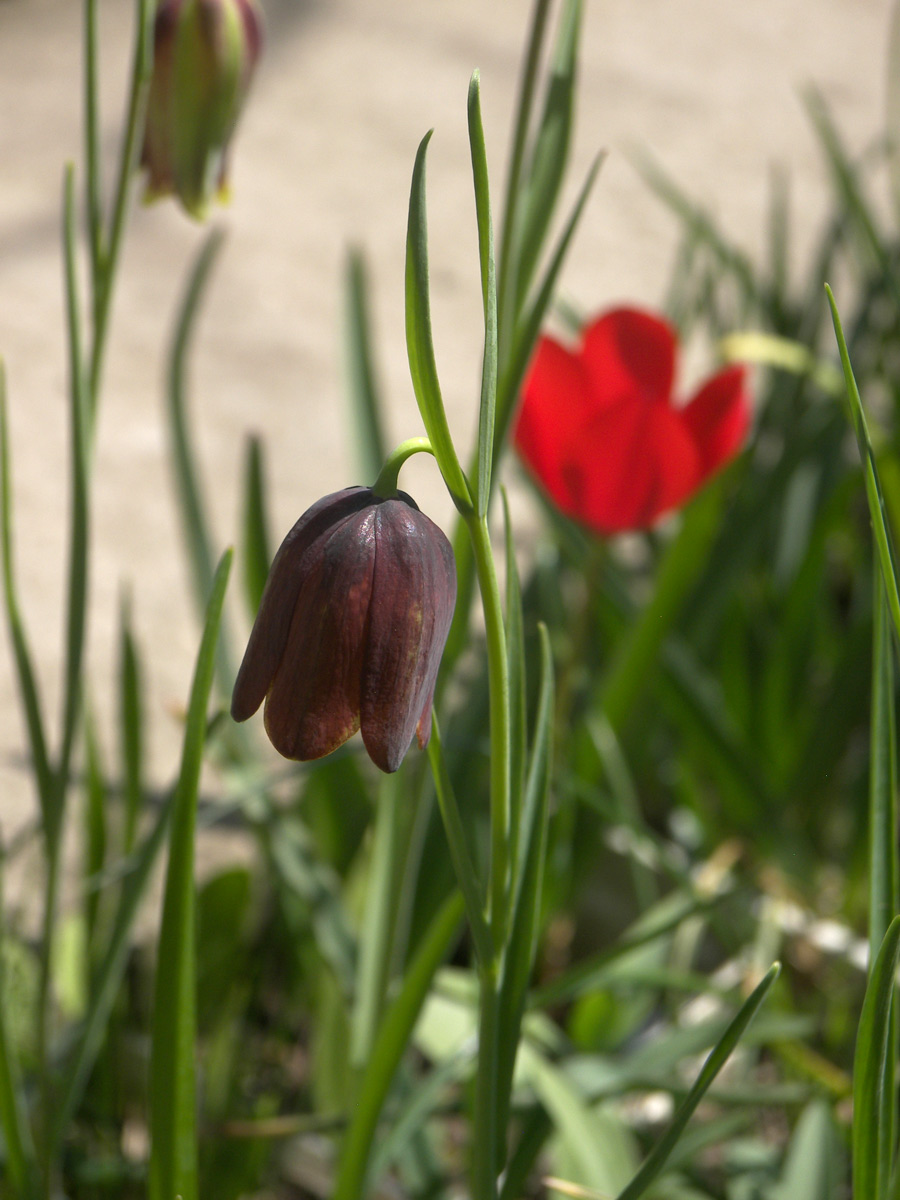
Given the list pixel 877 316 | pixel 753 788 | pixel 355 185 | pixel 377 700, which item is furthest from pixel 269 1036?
pixel 355 185

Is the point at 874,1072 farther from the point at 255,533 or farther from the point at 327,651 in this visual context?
the point at 255,533

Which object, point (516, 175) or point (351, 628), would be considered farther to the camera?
point (516, 175)

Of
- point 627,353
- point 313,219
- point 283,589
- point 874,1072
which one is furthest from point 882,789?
point 313,219

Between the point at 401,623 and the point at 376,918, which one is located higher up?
the point at 401,623

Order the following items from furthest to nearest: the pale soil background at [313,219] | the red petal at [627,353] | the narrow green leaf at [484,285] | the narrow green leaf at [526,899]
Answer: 1. the pale soil background at [313,219]
2. the red petal at [627,353]
3. the narrow green leaf at [526,899]
4. the narrow green leaf at [484,285]

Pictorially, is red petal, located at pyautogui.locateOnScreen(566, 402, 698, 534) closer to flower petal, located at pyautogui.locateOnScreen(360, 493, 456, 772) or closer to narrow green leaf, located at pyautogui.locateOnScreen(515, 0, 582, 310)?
narrow green leaf, located at pyautogui.locateOnScreen(515, 0, 582, 310)

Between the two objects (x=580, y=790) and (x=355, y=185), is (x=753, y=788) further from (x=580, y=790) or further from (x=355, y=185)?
(x=355, y=185)

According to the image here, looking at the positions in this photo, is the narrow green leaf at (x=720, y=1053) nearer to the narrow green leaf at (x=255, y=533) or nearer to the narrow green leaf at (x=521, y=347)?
the narrow green leaf at (x=521, y=347)

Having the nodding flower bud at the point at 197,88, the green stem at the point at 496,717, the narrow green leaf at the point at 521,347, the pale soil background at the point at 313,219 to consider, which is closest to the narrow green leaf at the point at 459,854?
the green stem at the point at 496,717
